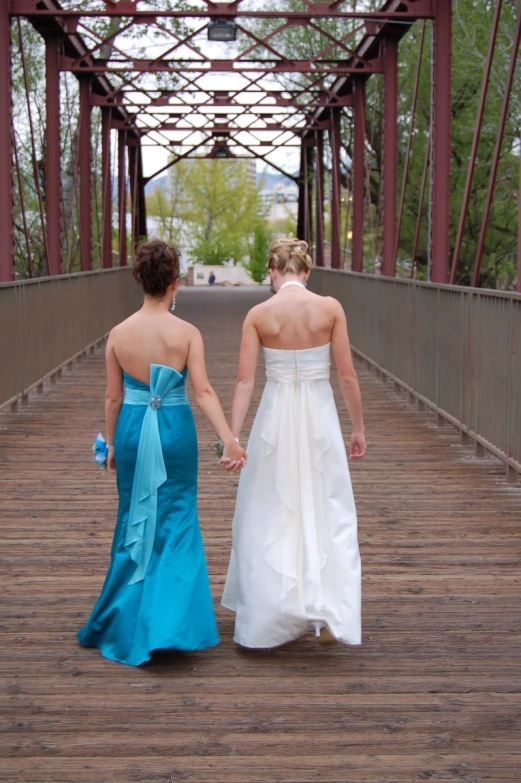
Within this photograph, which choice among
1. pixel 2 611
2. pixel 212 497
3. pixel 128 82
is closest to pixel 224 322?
pixel 128 82

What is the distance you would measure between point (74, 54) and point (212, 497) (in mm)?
14239

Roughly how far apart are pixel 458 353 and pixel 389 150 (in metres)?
9.85

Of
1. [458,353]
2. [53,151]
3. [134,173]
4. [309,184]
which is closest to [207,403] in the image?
[458,353]

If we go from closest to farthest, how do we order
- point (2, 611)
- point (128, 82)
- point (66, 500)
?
1. point (2, 611)
2. point (66, 500)
3. point (128, 82)

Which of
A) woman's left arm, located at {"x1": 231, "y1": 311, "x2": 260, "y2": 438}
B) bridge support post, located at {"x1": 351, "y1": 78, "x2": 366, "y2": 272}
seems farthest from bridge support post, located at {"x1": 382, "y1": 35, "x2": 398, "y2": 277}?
woman's left arm, located at {"x1": 231, "y1": 311, "x2": 260, "y2": 438}

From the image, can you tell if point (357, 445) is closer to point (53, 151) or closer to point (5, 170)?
point (5, 170)

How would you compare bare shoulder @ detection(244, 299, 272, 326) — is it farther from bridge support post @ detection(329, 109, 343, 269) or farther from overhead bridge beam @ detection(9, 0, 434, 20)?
bridge support post @ detection(329, 109, 343, 269)

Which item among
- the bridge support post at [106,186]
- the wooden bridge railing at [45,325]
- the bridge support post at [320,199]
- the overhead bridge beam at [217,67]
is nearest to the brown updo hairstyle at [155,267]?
the wooden bridge railing at [45,325]

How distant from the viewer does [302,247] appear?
195 inches

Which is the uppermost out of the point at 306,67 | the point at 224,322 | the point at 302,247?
the point at 306,67

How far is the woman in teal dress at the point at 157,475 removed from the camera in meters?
4.66

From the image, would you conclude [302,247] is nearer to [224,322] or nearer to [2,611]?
[2,611]

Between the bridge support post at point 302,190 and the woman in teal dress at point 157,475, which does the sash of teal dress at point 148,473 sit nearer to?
the woman in teal dress at point 157,475

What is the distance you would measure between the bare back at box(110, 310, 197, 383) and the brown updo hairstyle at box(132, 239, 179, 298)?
96mm
